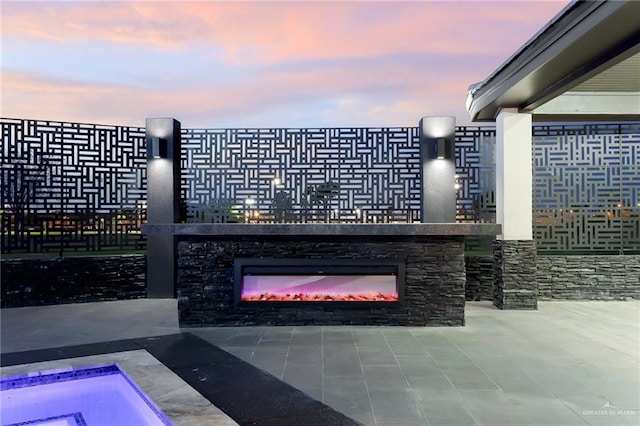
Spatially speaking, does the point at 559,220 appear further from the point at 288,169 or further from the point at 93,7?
the point at 93,7

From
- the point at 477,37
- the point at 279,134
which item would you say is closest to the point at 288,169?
the point at 279,134

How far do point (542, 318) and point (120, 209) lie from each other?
7284 millimetres

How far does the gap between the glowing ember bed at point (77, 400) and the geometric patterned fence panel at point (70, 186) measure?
4.03 meters

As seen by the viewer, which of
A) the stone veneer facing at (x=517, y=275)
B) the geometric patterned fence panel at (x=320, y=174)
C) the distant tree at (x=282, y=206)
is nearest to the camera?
the stone veneer facing at (x=517, y=275)

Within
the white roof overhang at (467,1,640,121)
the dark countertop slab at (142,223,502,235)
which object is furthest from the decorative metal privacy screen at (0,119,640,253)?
the dark countertop slab at (142,223,502,235)

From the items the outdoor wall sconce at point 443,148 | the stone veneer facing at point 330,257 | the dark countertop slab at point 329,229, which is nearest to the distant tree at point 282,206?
the stone veneer facing at point 330,257

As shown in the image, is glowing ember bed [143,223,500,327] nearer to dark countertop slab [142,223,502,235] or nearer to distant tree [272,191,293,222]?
dark countertop slab [142,223,502,235]

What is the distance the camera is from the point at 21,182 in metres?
6.40

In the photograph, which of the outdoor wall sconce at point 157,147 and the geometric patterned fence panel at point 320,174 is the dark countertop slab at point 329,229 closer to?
the geometric patterned fence panel at point 320,174

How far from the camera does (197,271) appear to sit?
16.7 feet

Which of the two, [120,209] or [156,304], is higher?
[120,209]

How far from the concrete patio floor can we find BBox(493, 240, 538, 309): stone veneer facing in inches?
11.0

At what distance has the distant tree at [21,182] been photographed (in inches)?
250

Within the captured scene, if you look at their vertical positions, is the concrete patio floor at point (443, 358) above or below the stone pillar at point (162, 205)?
below
